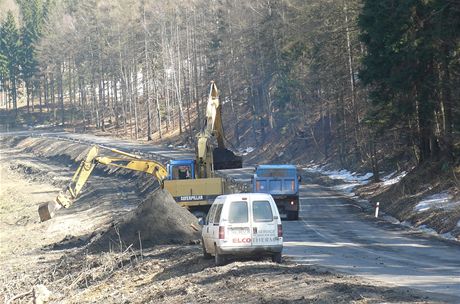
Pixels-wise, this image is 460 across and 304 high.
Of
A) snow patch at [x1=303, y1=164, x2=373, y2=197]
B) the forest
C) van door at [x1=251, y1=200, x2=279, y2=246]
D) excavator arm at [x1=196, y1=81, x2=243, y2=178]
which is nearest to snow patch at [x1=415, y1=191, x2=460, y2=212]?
the forest

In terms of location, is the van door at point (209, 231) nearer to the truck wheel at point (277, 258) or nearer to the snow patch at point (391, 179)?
the truck wheel at point (277, 258)

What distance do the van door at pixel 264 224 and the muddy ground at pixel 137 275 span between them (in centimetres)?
60

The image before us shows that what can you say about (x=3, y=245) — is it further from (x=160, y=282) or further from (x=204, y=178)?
(x=160, y=282)

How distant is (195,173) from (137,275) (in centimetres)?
1381

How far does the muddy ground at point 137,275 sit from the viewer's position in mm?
14938

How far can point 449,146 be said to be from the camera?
3550 cm

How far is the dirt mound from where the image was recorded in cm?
2803

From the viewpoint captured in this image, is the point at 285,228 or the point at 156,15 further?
the point at 156,15

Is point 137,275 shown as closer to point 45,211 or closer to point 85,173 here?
point 45,211

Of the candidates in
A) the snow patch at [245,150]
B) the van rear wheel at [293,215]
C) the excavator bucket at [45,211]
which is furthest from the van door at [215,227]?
the snow patch at [245,150]

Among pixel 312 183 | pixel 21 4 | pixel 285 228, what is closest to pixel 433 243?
pixel 285 228

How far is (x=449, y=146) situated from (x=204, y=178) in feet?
35.7

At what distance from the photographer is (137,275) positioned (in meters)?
21.8

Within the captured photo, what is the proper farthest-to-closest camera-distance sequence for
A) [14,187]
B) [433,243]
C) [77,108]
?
[77,108], [14,187], [433,243]
